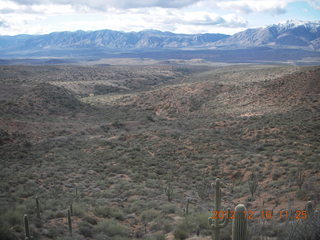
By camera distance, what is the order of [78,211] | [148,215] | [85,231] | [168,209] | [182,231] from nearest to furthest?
1. [182,231]
2. [85,231]
3. [78,211]
4. [148,215]
5. [168,209]

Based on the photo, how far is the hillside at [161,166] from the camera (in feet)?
31.3

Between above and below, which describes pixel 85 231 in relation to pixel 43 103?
below

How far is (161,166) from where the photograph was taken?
19406 mm

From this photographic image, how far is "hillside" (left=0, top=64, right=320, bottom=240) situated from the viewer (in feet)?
31.3

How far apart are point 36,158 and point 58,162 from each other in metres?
2.15

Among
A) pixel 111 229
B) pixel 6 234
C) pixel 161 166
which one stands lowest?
pixel 161 166

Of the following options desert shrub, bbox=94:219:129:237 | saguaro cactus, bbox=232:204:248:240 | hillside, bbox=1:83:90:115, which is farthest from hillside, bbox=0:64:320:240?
saguaro cactus, bbox=232:204:248:240

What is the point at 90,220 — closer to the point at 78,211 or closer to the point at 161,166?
the point at 78,211

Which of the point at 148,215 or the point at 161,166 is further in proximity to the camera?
the point at 161,166

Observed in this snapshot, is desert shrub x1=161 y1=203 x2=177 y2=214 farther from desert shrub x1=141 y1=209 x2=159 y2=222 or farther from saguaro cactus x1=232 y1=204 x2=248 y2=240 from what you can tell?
saguaro cactus x1=232 y1=204 x2=248 y2=240

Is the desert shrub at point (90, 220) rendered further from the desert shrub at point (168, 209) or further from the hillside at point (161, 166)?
the desert shrub at point (168, 209)

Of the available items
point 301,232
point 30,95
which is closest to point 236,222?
point 301,232

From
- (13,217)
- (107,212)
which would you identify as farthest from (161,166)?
(13,217)

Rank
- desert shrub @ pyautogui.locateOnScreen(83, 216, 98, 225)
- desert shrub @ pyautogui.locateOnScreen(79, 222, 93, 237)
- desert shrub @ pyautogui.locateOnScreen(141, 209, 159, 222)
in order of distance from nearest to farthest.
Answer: desert shrub @ pyautogui.locateOnScreen(79, 222, 93, 237)
desert shrub @ pyautogui.locateOnScreen(83, 216, 98, 225)
desert shrub @ pyautogui.locateOnScreen(141, 209, 159, 222)
